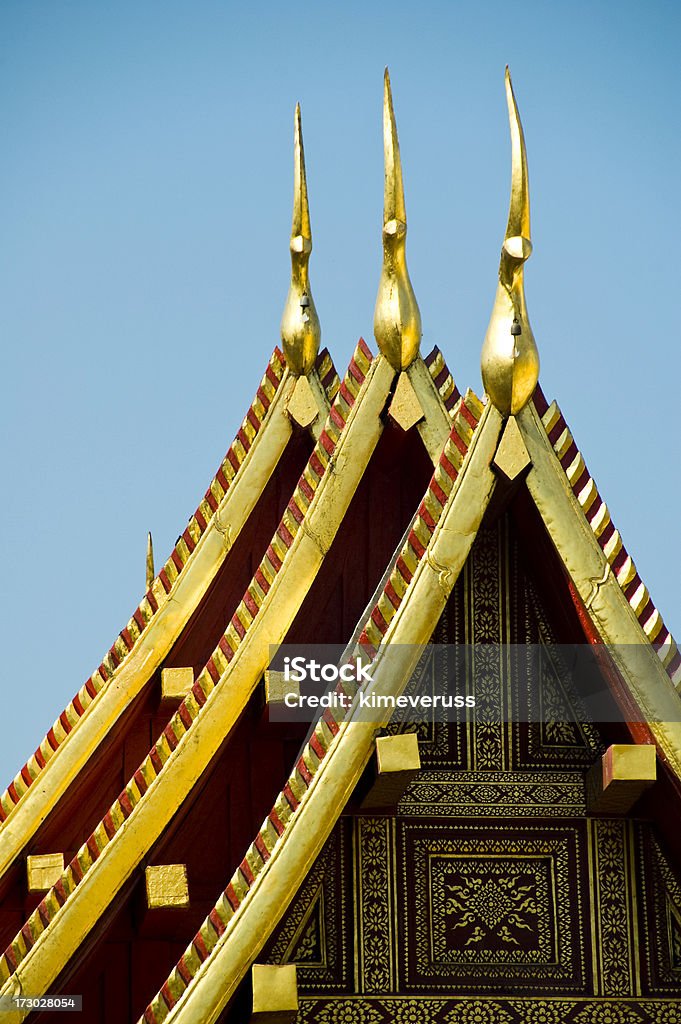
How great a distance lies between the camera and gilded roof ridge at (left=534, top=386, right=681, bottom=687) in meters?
6.33

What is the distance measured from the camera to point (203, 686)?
749 centimetres

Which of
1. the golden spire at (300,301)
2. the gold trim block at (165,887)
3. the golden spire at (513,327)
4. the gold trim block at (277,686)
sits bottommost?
the gold trim block at (165,887)

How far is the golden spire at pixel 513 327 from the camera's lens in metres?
6.48

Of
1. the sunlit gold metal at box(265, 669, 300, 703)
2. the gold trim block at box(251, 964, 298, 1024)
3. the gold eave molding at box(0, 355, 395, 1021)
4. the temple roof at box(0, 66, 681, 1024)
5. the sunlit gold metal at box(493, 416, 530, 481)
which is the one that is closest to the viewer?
the gold trim block at box(251, 964, 298, 1024)

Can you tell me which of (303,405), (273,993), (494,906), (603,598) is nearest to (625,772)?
(603,598)

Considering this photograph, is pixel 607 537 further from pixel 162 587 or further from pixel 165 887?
pixel 162 587

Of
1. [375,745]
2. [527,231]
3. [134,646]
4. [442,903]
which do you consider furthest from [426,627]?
[134,646]

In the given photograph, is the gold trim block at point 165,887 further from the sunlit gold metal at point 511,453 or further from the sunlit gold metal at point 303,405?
the sunlit gold metal at point 303,405

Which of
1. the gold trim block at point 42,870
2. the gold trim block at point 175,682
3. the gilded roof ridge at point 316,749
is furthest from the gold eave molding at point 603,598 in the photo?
the gold trim block at point 42,870

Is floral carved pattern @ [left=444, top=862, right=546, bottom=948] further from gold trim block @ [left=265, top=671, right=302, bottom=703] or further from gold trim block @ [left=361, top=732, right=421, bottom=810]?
gold trim block @ [left=265, top=671, right=302, bottom=703]

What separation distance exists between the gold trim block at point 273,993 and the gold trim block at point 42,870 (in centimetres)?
296

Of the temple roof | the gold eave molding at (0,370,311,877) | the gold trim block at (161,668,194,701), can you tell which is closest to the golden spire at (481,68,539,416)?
the temple roof

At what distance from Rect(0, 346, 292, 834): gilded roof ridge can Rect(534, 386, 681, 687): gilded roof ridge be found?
268 cm

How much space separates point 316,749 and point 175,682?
2919 mm
